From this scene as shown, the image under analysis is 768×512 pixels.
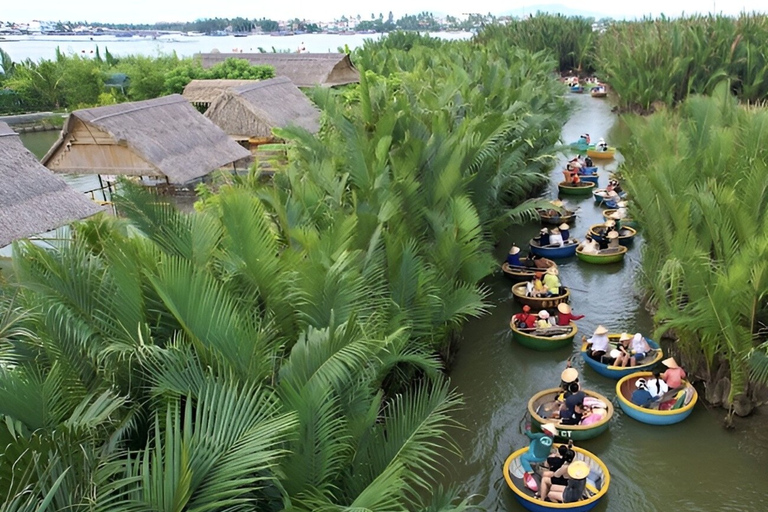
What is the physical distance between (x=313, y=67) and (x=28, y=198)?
1956 centimetres

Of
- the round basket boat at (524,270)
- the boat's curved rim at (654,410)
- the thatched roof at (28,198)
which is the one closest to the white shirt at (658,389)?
the boat's curved rim at (654,410)

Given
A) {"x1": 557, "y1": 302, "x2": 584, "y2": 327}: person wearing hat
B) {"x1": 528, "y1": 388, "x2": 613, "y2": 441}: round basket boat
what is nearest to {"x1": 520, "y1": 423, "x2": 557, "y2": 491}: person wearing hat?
{"x1": 528, "y1": 388, "x2": 613, "y2": 441}: round basket boat

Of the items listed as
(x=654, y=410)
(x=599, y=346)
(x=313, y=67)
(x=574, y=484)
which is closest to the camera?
(x=574, y=484)

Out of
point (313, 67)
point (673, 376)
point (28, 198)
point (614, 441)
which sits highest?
point (313, 67)

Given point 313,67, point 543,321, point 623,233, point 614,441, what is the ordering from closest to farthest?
point 614,441, point 543,321, point 623,233, point 313,67

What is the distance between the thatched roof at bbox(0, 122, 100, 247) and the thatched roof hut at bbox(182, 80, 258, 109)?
479 inches

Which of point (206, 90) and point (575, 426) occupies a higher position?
point (206, 90)

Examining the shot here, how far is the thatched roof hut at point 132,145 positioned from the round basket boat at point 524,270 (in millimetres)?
7882

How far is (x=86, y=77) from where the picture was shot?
31.0 meters

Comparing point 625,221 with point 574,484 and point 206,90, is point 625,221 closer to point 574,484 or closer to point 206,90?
point 574,484

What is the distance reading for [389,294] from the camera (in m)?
7.15

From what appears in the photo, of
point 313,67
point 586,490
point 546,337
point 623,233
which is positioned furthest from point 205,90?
point 586,490

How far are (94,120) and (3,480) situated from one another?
12.7m

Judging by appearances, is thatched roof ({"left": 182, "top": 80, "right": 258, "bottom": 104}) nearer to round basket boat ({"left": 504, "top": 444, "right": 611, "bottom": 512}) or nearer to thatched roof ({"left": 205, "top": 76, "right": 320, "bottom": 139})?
thatched roof ({"left": 205, "top": 76, "right": 320, "bottom": 139})
